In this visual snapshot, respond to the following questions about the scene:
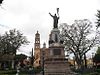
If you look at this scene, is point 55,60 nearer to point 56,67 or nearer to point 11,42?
point 56,67

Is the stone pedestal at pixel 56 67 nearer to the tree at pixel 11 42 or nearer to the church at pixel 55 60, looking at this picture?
the church at pixel 55 60

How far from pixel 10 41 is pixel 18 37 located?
376 centimetres

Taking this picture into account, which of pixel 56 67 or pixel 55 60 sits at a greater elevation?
pixel 55 60

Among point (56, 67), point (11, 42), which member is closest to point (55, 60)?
point (56, 67)

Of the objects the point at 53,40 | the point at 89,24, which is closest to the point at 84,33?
the point at 89,24

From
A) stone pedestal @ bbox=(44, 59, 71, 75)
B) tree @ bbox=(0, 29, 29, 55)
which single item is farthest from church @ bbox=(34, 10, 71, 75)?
tree @ bbox=(0, 29, 29, 55)

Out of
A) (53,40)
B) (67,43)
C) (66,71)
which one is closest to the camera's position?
(66,71)

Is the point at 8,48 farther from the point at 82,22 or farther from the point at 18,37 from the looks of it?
the point at 82,22

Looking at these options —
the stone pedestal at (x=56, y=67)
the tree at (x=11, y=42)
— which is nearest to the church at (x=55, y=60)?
the stone pedestal at (x=56, y=67)

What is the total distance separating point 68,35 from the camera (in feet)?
243

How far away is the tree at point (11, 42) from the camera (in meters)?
78.3

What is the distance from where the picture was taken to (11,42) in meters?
82.2

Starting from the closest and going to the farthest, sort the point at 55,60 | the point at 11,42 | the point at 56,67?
the point at 56,67
the point at 55,60
the point at 11,42

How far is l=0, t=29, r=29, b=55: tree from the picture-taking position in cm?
7830
